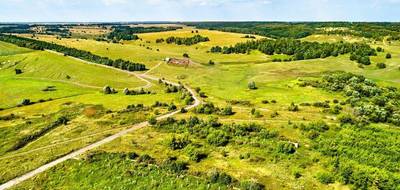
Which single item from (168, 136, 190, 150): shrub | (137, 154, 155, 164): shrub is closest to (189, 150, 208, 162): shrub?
(168, 136, 190, 150): shrub

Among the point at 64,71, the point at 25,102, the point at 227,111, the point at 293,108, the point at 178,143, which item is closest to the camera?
the point at 178,143

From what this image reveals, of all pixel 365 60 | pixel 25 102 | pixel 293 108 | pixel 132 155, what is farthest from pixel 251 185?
pixel 365 60

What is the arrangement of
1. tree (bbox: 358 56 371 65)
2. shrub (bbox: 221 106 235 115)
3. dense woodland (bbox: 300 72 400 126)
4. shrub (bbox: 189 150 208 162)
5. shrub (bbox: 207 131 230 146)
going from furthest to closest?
tree (bbox: 358 56 371 65), shrub (bbox: 221 106 235 115), dense woodland (bbox: 300 72 400 126), shrub (bbox: 207 131 230 146), shrub (bbox: 189 150 208 162)

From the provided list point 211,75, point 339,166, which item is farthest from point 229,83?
point 339,166

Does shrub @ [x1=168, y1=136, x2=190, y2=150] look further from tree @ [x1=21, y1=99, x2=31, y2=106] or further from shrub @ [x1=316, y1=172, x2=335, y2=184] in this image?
tree @ [x1=21, y1=99, x2=31, y2=106]

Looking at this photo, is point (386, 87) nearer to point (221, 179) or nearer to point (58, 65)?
point (221, 179)

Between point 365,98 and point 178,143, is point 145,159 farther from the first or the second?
point 365,98
